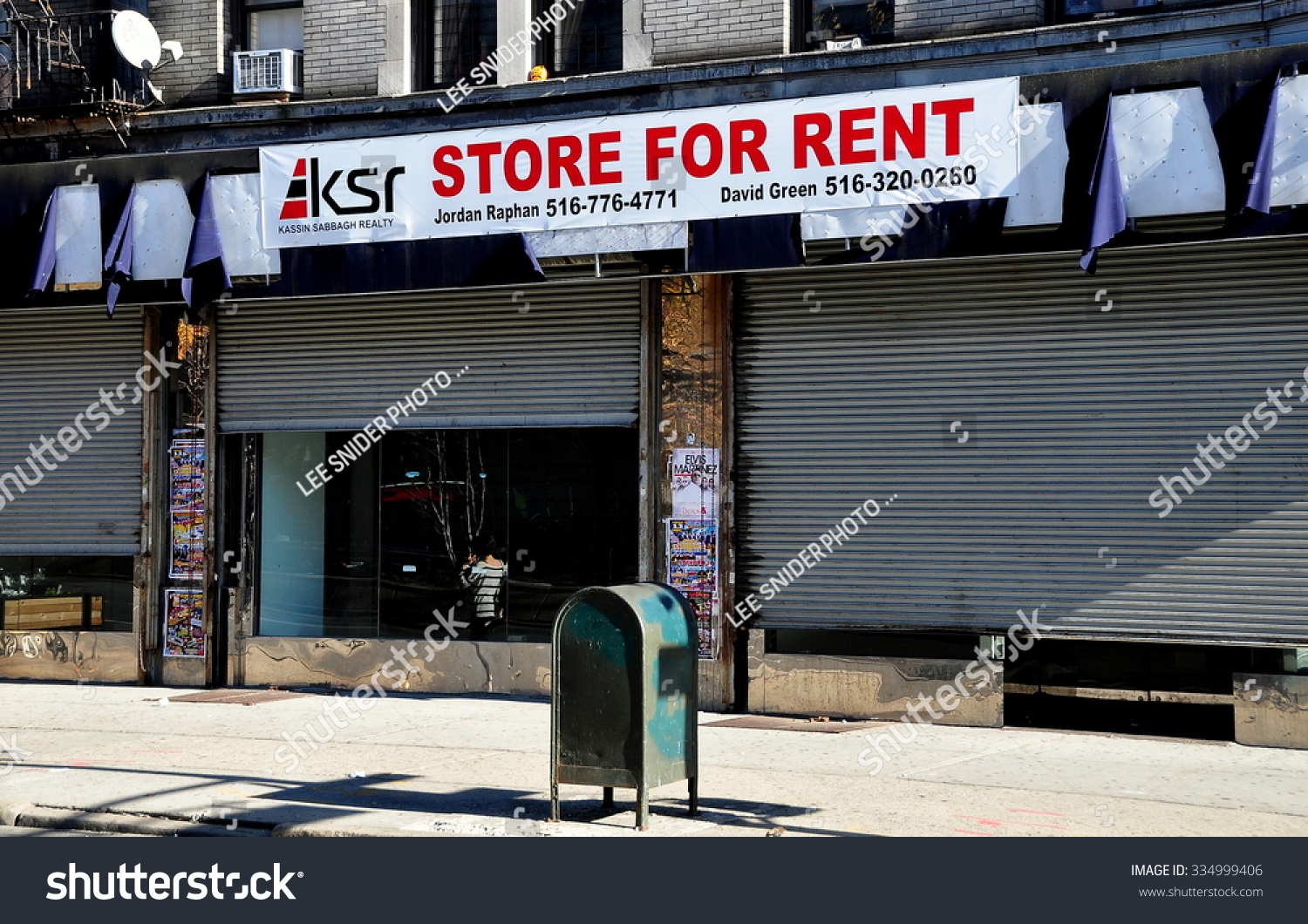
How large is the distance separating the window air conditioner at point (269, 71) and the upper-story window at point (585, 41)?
266cm

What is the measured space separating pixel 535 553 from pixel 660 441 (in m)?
1.72

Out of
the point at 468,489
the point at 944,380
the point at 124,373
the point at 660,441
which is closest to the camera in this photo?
the point at 944,380

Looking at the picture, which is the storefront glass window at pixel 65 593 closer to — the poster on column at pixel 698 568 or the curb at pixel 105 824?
the poster on column at pixel 698 568

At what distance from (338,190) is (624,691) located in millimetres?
7051

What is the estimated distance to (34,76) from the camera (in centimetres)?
1552

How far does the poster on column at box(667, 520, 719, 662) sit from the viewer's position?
1265 centimetres

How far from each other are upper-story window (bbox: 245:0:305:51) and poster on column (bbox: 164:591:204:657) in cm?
587

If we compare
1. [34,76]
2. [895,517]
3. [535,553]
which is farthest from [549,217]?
[34,76]

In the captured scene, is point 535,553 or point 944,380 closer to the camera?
point 944,380

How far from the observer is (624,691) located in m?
8.03

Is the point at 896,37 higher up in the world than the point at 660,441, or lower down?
higher up

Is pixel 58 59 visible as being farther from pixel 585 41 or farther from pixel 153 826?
pixel 153 826

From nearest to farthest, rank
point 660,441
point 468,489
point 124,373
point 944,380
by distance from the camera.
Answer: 1. point 944,380
2. point 660,441
3. point 468,489
4. point 124,373

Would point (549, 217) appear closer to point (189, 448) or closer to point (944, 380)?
point (944, 380)
